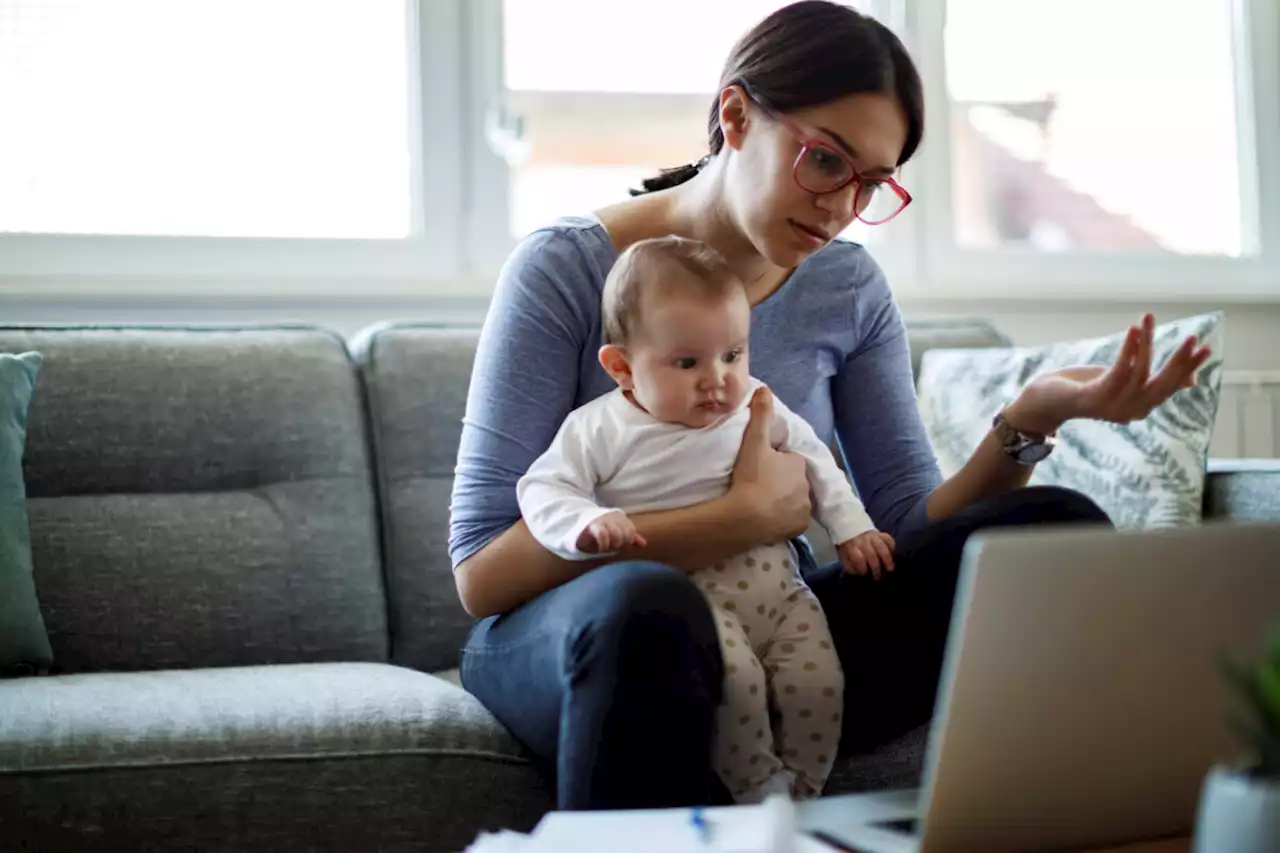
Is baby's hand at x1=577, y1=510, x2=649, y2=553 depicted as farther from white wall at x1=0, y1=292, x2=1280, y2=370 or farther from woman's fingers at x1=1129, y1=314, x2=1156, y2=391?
white wall at x1=0, y1=292, x2=1280, y2=370

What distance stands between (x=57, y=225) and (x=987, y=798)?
7.15 feet

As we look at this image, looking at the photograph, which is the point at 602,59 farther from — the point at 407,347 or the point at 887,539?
the point at 887,539

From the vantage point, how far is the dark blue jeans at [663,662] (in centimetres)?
115

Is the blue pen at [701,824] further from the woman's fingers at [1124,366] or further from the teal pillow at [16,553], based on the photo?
the teal pillow at [16,553]

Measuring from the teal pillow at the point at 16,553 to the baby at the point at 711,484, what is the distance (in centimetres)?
71

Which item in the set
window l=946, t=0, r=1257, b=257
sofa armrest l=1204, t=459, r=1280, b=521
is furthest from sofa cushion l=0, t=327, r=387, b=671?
window l=946, t=0, r=1257, b=257

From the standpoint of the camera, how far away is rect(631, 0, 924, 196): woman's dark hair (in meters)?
1.48

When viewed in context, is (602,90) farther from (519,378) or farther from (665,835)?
(665,835)

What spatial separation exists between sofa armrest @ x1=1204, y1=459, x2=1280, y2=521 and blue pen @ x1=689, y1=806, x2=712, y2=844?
47.1 inches

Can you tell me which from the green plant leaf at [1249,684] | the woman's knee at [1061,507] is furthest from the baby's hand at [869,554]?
the green plant leaf at [1249,684]

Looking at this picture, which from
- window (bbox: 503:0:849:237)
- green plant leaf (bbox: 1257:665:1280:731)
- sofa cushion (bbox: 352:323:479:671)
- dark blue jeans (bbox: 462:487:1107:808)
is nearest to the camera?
green plant leaf (bbox: 1257:665:1280:731)

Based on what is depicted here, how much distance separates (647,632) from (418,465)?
0.88 metres

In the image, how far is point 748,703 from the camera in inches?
51.8

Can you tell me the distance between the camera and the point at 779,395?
1653 mm
